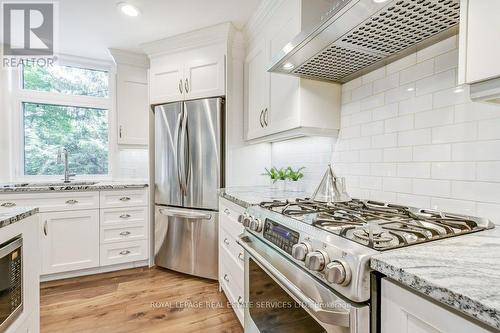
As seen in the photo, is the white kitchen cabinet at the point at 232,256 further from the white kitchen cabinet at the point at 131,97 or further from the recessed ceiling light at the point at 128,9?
the recessed ceiling light at the point at 128,9

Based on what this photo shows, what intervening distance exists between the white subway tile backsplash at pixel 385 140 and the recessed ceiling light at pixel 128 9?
2.11m

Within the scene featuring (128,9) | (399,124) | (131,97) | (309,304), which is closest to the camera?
(309,304)

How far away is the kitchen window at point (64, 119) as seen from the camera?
2830mm

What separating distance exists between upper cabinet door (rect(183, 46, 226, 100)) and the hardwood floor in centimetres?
177

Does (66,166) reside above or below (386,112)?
below

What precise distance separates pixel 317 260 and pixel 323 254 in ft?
0.08

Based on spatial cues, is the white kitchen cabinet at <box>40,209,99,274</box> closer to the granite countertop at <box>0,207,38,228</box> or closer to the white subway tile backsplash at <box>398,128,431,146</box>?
the granite countertop at <box>0,207,38,228</box>

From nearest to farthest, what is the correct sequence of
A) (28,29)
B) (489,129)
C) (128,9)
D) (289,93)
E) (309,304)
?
1. (309,304)
2. (489,129)
3. (289,93)
4. (128,9)
5. (28,29)

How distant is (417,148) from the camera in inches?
47.6

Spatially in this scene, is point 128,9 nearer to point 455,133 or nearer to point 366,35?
point 366,35

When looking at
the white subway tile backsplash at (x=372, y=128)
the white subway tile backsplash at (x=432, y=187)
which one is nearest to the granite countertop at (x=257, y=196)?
the white subway tile backsplash at (x=372, y=128)

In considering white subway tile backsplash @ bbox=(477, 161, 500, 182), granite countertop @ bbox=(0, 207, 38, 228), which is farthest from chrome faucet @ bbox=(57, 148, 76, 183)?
white subway tile backsplash @ bbox=(477, 161, 500, 182)

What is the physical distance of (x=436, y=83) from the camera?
3.71ft

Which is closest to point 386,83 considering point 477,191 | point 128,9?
point 477,191
